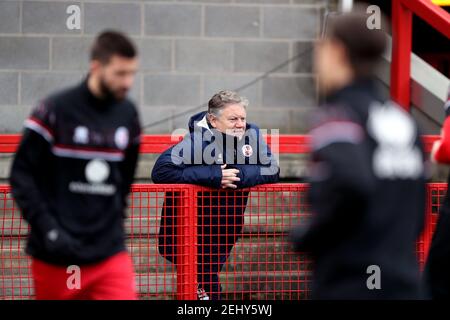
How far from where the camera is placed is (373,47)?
3365 mm

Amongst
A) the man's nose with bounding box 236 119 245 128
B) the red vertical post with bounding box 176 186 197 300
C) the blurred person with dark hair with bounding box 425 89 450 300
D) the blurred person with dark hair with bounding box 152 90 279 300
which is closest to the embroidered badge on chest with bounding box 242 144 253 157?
the blurred person with dark hair with bounding box 152 90 279 300

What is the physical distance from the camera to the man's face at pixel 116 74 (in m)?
4.03

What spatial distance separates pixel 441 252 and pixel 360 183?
69.9 inches

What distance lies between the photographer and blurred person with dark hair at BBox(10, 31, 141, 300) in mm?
4062

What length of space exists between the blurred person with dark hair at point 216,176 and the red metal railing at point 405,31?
2358mm

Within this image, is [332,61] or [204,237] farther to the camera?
[204,237]

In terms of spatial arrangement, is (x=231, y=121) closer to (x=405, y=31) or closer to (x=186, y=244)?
(x=186, y=244)

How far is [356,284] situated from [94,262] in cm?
138

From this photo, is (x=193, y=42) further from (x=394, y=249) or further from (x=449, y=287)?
(x=394, y=249)

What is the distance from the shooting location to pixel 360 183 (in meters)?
3.17

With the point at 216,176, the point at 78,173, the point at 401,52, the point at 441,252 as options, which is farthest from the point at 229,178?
the point at 401,52

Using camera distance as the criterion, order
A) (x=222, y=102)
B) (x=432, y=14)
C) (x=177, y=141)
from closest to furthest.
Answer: (x=222, y=102)
(x=177, y=141)
(x=432, y=14)

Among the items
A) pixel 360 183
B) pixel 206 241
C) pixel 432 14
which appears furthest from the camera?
pixel 432 14
